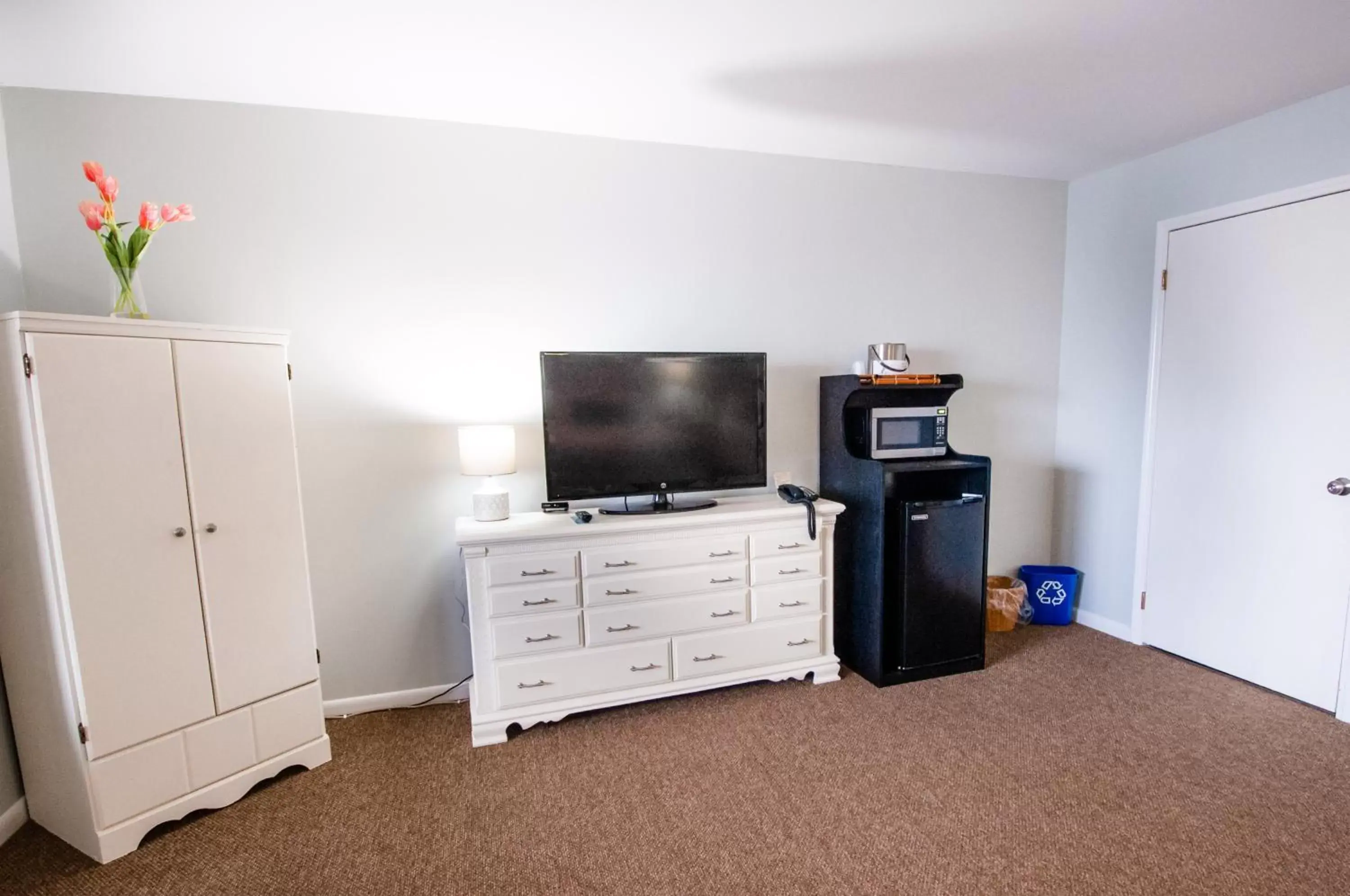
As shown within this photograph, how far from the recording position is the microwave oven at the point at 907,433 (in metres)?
2.84

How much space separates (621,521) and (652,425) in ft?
1.48

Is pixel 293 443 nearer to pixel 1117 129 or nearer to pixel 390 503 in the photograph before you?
pixel 390 503

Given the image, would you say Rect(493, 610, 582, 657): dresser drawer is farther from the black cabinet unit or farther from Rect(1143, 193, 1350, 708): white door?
Rect(1143, 193, 1350, 708): white door

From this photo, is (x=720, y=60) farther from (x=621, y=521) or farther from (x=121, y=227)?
(x=121, y=227)

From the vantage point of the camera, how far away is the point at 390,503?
2.56 meters

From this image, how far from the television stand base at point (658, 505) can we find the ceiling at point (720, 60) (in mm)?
1656

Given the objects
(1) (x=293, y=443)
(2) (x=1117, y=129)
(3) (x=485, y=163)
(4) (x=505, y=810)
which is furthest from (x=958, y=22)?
(4) (x=505, y=810)

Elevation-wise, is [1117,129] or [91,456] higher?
[1117,129]

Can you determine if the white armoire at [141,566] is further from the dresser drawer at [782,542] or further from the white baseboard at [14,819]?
the dresser drawer at [782,542]

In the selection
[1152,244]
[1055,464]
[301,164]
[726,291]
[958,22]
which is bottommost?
[1055,464]

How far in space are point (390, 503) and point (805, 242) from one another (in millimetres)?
2325

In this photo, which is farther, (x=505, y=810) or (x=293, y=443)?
(x=293, y=443)

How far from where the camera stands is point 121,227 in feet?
6.25

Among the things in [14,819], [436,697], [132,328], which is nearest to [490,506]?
[436,697]
